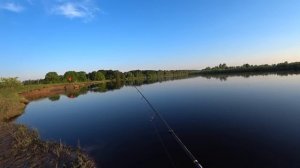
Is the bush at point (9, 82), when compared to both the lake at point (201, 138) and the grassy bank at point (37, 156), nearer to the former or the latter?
the lake at point (201, 138)

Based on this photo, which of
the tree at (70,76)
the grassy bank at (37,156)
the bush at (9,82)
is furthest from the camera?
the tree at (70,76)

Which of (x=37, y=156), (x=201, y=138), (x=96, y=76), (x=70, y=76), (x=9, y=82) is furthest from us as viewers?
(x=96, y=76)

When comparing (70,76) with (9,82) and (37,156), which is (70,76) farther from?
(37,156)

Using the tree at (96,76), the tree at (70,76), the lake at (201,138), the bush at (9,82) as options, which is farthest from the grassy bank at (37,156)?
the tree at (96,76)

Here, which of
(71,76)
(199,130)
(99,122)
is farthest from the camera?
(71,76)

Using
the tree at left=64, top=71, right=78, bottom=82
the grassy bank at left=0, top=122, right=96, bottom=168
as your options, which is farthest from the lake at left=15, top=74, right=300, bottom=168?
the tree at left=64, top=71, right=78, bottom=82

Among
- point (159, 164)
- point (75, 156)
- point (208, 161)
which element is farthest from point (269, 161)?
point (75, 156)

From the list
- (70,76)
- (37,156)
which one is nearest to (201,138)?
(37,156)

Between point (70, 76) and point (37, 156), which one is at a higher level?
point (70, 76)

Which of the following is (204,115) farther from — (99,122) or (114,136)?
(99,122)

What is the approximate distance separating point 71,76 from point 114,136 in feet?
434

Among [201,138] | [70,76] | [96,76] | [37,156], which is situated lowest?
[201,138]

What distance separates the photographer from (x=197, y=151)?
12625 mm

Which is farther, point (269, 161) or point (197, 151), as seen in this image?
point (197, 151)
